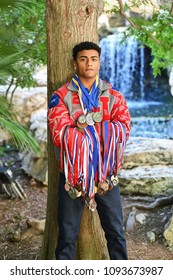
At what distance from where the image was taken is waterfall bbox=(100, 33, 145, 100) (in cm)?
1267

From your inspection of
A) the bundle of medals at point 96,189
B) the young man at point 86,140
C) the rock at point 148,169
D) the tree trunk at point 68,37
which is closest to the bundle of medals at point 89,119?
the young man at point 86,140

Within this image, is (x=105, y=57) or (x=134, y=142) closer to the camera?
(x=134, y=142)

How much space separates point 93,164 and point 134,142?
3.77 metres

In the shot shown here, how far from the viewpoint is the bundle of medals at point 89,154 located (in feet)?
7.13

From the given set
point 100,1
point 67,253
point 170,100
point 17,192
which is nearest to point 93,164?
point 67,253

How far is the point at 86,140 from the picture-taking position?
217cm

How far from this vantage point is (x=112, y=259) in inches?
95.1

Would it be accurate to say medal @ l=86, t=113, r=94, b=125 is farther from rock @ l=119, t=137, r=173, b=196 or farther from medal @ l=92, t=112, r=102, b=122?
rock @ l=119, t=137, r=173, b=196

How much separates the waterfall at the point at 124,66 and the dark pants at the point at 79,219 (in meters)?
10.4

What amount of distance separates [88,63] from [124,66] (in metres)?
10.7

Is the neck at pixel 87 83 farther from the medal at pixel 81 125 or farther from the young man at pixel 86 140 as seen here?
the medal at pixel 81 125

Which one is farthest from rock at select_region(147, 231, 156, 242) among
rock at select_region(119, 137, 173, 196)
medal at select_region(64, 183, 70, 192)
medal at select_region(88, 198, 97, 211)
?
medal at select_region(64, 183, 70, 192)

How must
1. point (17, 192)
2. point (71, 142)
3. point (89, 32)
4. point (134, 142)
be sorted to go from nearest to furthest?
point (71, 142) < point (89, 32) < point (17, 192) < point (134, 142)
